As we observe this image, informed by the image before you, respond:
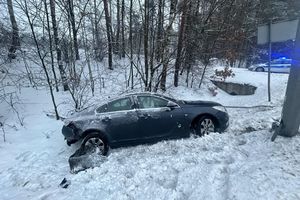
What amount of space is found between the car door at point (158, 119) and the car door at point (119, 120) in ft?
0.67

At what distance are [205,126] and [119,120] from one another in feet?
8.36

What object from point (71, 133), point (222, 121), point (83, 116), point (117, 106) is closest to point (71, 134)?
point (71, 133)

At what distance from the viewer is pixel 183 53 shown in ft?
51.0

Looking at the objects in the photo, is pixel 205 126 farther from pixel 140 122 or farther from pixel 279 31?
pixel 279 31

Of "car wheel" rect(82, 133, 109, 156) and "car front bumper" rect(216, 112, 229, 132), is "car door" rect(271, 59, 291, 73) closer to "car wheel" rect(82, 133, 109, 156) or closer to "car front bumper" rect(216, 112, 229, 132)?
"car front bumper" rect(216, 112, 229, 132)

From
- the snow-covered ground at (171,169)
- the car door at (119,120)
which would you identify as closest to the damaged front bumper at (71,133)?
the snow-covered ground at (171,169)

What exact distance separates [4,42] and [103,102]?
31.1 feet

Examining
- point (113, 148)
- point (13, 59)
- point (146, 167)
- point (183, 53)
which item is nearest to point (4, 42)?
point (13, 59)

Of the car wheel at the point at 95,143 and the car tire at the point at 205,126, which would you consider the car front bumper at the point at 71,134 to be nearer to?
the car wheel at the point at 95,143

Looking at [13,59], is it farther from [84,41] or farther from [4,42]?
[84,41]

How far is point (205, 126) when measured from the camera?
28.5ft

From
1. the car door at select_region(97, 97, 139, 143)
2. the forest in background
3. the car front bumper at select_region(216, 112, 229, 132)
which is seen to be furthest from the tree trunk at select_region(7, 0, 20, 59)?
the car front bumper at select_region(216, 112, 229, 132)

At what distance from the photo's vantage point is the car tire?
8609mm

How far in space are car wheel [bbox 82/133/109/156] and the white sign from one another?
781 centimetres
